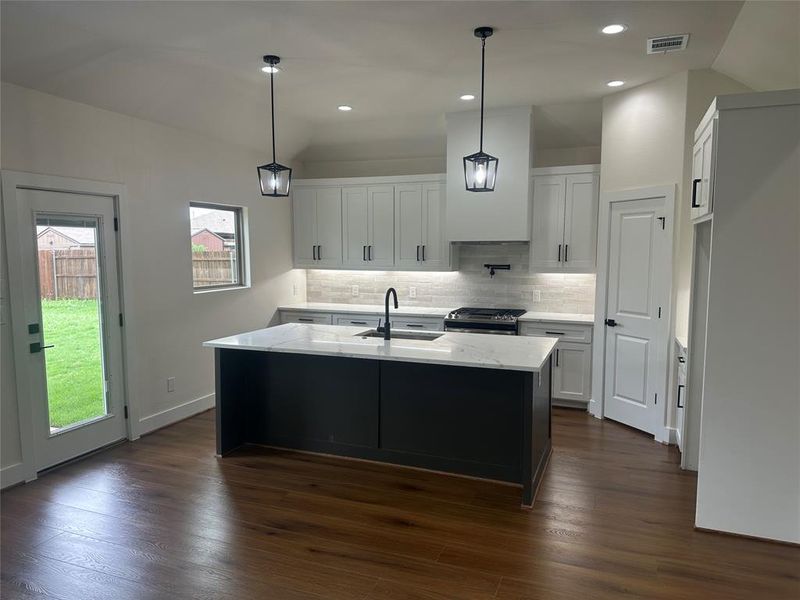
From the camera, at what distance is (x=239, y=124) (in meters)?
5.25

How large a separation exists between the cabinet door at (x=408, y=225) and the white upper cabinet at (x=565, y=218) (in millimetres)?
1305

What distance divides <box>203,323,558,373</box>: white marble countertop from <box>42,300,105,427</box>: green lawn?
1059mm

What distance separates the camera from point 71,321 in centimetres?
402

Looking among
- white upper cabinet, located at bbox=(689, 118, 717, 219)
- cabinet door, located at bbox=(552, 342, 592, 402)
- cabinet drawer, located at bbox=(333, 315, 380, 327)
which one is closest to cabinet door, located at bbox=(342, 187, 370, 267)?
cabinet drawer, located at bbox=(333, 315, 380, 327)

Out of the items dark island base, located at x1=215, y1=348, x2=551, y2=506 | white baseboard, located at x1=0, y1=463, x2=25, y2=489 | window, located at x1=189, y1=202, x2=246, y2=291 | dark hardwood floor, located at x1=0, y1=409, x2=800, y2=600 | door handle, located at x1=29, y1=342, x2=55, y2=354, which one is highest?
window, located at x1=189, y1=202, x2=246, y2=291

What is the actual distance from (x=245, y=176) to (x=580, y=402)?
428 cm

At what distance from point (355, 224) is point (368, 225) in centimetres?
18

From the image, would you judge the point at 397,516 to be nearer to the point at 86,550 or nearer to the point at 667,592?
the point at 667,592

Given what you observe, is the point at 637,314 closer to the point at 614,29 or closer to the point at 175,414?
the point at 614,29

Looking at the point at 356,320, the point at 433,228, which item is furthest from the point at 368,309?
the point at 433,228

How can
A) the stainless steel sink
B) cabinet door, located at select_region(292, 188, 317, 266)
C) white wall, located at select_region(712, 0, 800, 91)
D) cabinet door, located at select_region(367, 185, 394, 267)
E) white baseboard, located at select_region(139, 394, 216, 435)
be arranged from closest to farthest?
white wall, located at select_region(712, 0, 800, 91) < the stainless steel sink < white baseboard, located at select_region(139, 394, 216, 435) < cabinet door, located at select_region(367, 185, 394, 267) < cabinet door, located at select_region(292, 188, 317, 266)

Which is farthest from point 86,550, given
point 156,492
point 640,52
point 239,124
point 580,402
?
point 640,52

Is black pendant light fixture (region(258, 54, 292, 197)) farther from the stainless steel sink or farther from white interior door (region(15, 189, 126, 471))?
white interior door (region(15, 189, 126, 471))

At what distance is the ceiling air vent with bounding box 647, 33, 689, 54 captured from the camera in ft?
11.4
